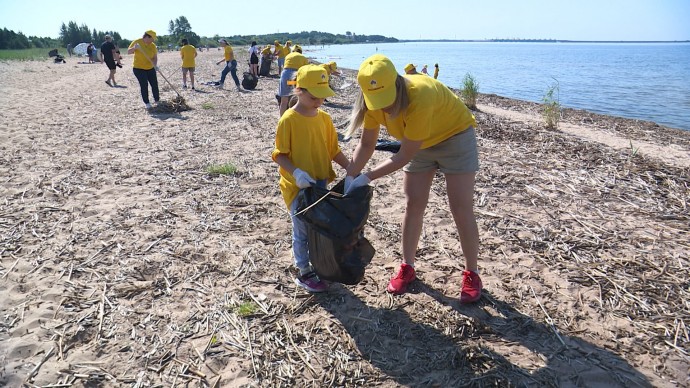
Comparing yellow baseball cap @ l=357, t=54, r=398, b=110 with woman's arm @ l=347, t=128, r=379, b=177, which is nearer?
yellow baseball cap @ l=357, t=54, r=398, b=110

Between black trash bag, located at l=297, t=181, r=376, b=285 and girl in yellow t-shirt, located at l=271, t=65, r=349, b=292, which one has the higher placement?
girl in yellow t-shirt, located at l=271, t=65, r=349, b=292

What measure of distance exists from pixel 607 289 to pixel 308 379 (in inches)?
91.6

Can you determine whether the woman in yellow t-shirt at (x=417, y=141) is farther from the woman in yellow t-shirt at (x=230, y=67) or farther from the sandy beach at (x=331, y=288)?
the woman in yellow t-shirt at (x=230, y=67)

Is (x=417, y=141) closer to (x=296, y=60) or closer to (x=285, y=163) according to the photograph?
(x=285, y=163)

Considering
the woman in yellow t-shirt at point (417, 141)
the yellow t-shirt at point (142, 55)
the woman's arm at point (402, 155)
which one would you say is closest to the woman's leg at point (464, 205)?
the woman in yellow t-shirt at point (417, 141)

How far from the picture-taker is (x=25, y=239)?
3871 mm

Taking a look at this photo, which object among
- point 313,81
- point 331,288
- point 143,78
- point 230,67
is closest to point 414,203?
point 331,288

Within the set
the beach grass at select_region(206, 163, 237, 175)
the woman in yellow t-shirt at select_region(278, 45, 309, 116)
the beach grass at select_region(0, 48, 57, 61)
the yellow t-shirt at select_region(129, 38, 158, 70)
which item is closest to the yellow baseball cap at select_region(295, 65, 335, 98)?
the woman in yellow t-shirt at select_region(278, 45, 309, 116)

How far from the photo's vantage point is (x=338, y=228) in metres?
2.62

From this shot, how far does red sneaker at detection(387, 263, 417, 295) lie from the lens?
3213 mm

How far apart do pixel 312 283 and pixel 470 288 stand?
3.83ft

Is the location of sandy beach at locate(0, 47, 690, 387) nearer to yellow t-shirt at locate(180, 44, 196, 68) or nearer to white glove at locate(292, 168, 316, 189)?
white glove at locate(292, 168, 316, 189)

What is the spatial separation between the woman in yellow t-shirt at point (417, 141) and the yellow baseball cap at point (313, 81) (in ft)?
Answer: 0.81

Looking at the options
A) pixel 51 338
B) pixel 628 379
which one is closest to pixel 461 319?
pixel 628 379
